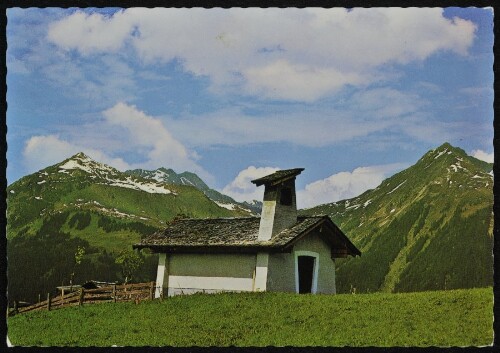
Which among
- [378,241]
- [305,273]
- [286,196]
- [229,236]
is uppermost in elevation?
[378,241]

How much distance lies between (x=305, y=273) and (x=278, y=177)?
17.3 feet

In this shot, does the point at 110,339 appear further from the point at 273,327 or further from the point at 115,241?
the point at 115,241

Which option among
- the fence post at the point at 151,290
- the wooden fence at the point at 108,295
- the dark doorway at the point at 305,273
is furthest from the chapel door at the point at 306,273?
the wooden fence at the point at 108,295

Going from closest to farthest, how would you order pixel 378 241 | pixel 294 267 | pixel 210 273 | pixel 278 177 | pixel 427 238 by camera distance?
pixel 278 177 → pixel 294 267 → pixel 210 273 → pixel 427 238 → pixel 378 241

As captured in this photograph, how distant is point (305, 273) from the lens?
1257 inches

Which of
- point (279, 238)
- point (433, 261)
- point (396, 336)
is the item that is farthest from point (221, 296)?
point (433, 261)

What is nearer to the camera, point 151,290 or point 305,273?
point 151,290

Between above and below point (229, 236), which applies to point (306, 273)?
below

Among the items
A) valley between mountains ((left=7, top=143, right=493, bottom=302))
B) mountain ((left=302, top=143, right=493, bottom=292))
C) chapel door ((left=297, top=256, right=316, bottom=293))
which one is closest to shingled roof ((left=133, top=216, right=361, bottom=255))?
chapel door ((left=297, top=256, right=316, bottom=293))

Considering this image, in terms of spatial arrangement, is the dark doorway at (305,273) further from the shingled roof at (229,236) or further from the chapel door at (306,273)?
the shingled roof at (229,236)

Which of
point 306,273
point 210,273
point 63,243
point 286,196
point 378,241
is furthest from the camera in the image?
point 378,241

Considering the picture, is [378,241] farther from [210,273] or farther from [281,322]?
[281,322]

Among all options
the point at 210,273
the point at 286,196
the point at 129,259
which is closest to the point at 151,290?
the point at 210,273

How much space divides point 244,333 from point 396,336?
4.53m
